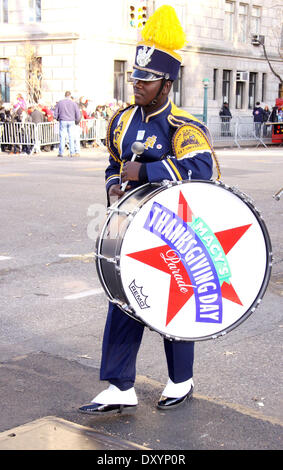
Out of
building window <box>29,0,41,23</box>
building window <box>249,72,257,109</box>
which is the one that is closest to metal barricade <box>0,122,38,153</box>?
building window <box>29,0,41,23</box>

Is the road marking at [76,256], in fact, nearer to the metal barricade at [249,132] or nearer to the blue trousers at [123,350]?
the blue trousers at [123,350]

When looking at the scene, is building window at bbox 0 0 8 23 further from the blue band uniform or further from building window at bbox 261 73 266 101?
the blue band uniform

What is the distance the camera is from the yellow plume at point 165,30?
12.3ft

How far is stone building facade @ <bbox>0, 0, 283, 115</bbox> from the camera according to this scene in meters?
32.2

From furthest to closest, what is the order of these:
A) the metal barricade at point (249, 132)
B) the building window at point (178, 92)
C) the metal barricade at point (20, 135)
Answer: the building window at point (178, 92)
the metal barricade at point (249, 132)
the metal barricade at point (20, 135)

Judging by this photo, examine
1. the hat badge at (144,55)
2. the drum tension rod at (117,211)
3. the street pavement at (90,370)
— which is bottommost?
the street pavement at (90,370)

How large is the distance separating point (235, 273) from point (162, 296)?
40 centimetres

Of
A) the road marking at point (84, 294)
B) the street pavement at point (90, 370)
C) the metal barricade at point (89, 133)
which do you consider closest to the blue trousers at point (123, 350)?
the street pavement at point (90, 370)

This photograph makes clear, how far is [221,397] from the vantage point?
420 cm

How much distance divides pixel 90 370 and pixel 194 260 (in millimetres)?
1400

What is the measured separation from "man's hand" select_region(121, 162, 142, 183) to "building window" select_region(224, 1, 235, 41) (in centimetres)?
3904

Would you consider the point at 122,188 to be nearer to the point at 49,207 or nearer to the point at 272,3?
the point at 49,207

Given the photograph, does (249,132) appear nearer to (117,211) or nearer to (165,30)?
(165,30)

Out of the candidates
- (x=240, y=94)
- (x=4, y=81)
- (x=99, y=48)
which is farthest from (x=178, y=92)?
(x=4, y=81)
